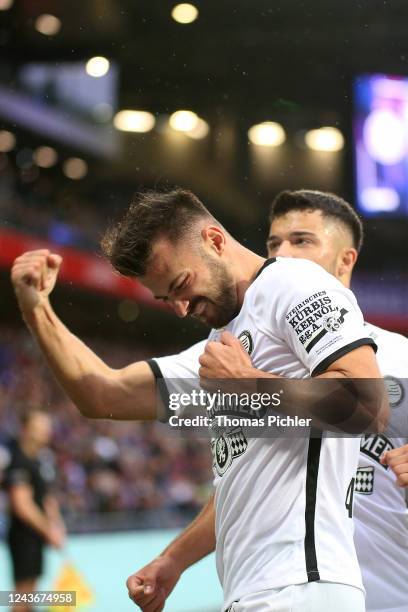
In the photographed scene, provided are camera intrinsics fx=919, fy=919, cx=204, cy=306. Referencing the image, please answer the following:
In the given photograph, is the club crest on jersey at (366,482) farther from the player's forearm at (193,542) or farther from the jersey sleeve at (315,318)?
the jersey sleeve at (315,318)

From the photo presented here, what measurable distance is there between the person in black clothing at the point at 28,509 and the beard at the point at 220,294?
338cm

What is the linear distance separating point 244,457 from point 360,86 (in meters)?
2.68

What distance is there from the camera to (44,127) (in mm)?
A: 11664

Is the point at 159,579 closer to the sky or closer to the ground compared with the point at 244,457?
closer to the ground

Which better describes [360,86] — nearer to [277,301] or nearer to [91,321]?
[277,301]

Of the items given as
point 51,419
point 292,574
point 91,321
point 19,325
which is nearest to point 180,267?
point 292,574

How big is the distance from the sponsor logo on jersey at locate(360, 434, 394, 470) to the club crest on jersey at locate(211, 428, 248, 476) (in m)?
0.38

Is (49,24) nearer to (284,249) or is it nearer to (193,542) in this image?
(284,249)

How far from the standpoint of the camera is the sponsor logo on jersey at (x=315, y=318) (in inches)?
53.3

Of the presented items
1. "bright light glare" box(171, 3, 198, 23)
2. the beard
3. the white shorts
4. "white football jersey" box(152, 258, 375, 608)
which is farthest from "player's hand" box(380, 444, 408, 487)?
"bright light glare" box(171, 3, 198, 23)

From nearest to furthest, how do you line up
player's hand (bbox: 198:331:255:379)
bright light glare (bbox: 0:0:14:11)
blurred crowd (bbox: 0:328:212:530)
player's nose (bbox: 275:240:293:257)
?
player's hand (bbox: 198:331:255:379) < player's nose (bbox: 275:240:293:257) < bright light glare (bbox: 0:0:14:11) < blurred crowd (bbox: 0:328:212:530)

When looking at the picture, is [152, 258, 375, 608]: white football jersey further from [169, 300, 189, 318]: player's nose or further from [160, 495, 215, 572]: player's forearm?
[160, 495, 215, 572]: player's forearm

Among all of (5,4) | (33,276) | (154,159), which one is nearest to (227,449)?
(33,276)

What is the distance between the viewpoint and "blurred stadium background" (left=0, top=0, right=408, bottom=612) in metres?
3.52
